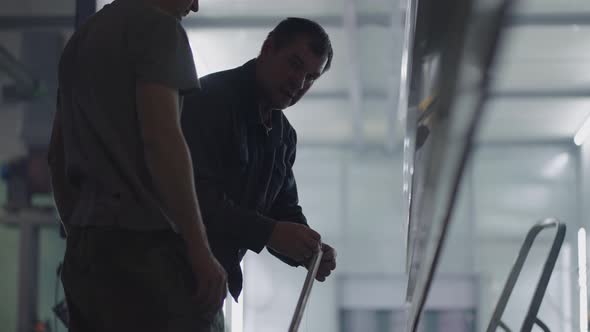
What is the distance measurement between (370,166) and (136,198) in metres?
8.24

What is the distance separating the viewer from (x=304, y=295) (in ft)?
4.64

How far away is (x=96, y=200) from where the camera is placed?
1036 millimetres

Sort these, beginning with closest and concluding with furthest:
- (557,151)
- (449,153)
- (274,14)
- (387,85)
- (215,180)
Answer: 1. (449,153)
2. (215,180)
3. (557,151)
4. (274,14)
5. (387,85)

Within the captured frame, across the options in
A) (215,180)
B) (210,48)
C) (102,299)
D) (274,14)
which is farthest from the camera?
(210,48)

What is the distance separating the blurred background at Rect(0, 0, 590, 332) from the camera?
1148 mm

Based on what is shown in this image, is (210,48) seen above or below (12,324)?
above

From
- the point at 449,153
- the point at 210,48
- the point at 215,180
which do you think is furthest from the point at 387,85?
the point at 449,153

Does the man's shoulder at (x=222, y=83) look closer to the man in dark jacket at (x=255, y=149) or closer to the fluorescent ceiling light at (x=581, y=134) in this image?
the man in dark jacket at (x=255, y=149)

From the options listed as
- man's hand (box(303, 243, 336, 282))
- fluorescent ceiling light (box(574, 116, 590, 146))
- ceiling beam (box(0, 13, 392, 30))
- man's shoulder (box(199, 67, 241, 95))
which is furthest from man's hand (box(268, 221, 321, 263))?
ceiling beam (box(0, 13, 392, 30))

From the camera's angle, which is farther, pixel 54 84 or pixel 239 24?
pixel 239 24

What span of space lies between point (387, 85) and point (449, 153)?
648cm

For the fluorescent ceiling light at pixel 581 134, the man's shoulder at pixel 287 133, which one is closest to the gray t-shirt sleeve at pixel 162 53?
the man's shoulder at pixel 287 133

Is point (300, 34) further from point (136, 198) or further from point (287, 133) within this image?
point (136, 198)

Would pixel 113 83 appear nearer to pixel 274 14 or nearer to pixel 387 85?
pixel 274 14
